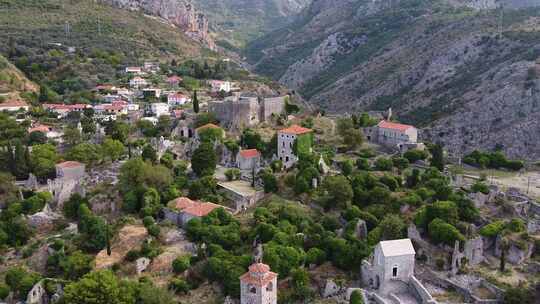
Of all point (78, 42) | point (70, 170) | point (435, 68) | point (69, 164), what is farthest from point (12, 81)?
point (435, 68)

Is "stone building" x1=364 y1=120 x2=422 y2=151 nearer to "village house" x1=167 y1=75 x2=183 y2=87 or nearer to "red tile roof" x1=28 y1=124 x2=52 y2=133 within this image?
"red tile roof" x1=28 y1=124 x2=52 y2=133

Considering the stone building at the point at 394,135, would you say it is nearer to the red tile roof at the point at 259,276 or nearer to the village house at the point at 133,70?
the red tile roof at the point at 259,276

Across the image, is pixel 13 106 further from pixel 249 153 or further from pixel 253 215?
pixel 253 215

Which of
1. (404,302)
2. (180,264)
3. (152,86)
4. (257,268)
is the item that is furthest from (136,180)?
(152,86)

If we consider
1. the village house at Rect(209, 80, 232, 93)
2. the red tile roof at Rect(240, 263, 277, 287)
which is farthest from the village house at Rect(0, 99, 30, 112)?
the red tile roof at Rect(240, 263, 277, 287)

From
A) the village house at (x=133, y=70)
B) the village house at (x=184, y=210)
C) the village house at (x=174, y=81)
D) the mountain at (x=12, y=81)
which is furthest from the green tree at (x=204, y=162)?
the village house at (x=133, y=70)

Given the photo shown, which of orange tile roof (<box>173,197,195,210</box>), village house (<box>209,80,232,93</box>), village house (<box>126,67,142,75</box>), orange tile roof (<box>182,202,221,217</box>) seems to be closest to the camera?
orange tile roof (<box>182,202,221,217</box>)

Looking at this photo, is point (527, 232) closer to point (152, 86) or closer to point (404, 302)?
point (404, 302)
